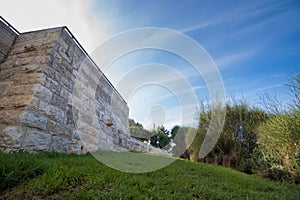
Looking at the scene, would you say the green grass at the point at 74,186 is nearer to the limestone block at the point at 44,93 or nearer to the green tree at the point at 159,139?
the limestone block at the point at 44,93

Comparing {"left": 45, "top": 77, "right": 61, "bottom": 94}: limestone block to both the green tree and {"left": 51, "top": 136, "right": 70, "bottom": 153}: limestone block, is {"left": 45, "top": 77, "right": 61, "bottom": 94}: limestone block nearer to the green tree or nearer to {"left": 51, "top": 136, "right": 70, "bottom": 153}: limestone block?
{"left": 51, "top": 136, "right": 70, "bottom": 153}: limestone block

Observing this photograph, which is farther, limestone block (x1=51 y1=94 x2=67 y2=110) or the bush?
limestone block (x1=51 y1=94 x2=67 y2=110)

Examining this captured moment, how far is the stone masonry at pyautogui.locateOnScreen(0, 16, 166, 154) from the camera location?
246 cm

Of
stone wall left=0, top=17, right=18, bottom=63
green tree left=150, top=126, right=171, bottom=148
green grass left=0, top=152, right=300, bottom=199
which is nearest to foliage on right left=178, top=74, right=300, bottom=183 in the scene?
green grass left=0, top=152, right=300, bottom=199

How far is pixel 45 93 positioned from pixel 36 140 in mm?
801

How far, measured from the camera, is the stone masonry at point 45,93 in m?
2.46

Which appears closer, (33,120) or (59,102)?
(33,120)

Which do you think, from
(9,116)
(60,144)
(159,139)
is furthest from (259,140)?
(159,139)

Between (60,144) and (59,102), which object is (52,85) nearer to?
(59,102)

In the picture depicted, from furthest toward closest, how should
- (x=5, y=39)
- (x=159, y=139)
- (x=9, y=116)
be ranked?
(x=159, y=139) < (x=5, y=39) < (x=9, y=116)

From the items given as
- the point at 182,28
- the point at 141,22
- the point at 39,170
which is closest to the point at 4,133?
the point at 39,170

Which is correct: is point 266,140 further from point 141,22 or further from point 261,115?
point 141,22

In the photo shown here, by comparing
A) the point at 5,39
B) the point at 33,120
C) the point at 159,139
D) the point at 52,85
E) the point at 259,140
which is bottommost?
the point at 259,140

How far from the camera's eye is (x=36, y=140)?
8.27 feet
